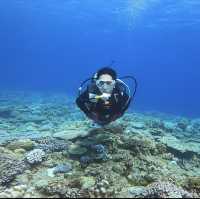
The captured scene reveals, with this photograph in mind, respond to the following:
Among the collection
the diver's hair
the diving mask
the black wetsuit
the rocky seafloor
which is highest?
the diver's hair

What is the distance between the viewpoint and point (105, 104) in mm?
8906

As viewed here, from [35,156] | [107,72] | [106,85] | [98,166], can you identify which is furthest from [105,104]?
[35,156]

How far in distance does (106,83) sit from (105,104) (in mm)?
554

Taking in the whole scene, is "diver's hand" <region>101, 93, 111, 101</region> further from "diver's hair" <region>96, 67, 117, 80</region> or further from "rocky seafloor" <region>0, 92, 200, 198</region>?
"rocky seafloor" <region>0, 92, 200, 198</region>

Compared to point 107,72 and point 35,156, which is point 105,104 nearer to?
point 107,72

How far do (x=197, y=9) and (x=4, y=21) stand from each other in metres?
61.4

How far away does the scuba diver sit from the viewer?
8.94 m

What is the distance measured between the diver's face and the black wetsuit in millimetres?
173

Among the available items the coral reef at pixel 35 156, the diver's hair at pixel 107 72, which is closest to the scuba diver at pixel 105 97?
the diver's hair at pixel 107 72

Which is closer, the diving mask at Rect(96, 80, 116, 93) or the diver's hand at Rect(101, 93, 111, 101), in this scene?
the diver's hand at Rect(101, 93, 111, 101)

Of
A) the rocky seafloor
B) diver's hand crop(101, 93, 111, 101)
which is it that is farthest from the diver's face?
the rocky seafloor

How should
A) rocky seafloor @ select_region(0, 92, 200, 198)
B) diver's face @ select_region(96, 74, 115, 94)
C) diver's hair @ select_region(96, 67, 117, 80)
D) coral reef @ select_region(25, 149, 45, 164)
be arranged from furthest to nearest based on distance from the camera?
1. diver's hair @ select_region(96, 67, 117, 80)
2. diver's face @ select_region(96, 74, 115, 94)
3. coral reef @ select_region(25, 149, 45, 164)
4. rocky seafloor @ select_region(0, 92, 200, 198)

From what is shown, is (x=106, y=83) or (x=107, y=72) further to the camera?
(x=107, y=72)

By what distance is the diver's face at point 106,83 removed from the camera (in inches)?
352
